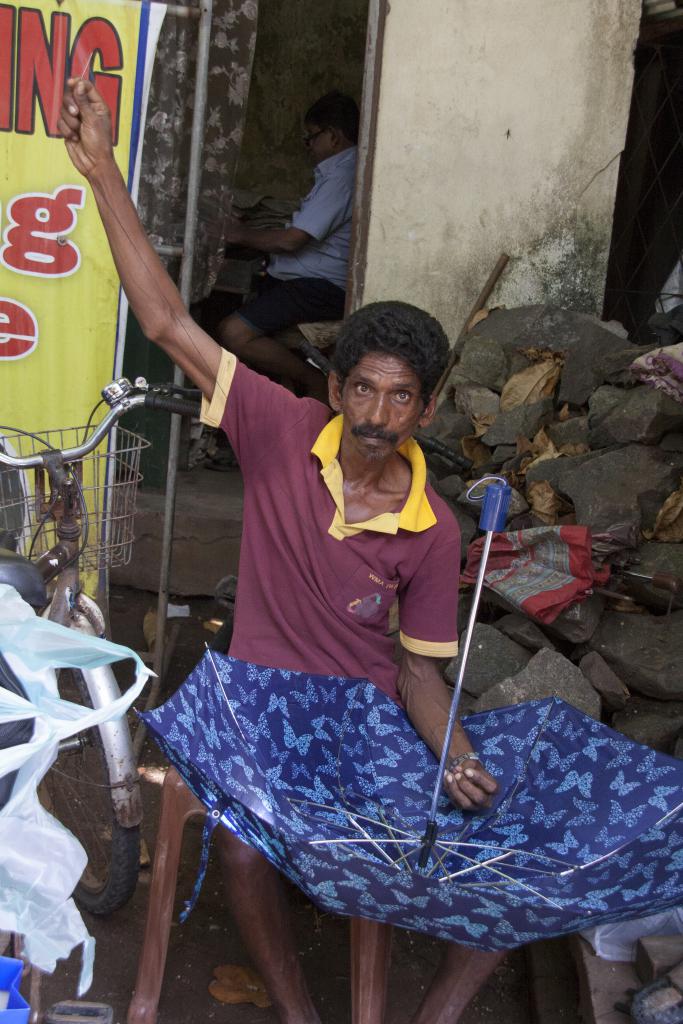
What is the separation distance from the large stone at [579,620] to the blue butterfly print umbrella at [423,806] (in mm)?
1126

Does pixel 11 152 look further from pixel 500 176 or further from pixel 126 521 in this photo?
pixel 500 176

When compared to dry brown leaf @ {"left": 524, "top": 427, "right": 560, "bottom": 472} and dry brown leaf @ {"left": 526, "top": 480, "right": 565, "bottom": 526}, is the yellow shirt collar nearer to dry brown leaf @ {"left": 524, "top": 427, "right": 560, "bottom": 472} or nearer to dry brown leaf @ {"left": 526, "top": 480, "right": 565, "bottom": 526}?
dry brown leaf @ {"left": 526, "top": 480, "right": 565, "bottom": 526}

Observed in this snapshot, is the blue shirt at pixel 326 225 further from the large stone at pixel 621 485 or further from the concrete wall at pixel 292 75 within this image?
the concrete wall at pixel 292 75

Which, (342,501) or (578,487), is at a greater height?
(342,501)

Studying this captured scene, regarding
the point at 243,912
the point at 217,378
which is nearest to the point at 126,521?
the point at 217,378

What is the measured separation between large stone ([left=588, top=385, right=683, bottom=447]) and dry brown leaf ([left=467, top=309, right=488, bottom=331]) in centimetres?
83

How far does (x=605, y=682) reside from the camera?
11.6ft

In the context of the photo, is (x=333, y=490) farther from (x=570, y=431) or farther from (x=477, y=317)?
(x=477, y=317)

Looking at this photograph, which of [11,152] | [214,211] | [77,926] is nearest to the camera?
[77,926]

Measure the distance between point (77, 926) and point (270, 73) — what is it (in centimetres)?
745

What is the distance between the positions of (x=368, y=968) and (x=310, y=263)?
3.86m

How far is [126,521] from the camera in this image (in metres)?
3.14

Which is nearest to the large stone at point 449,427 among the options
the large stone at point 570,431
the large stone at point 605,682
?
the large stone at point 570,431

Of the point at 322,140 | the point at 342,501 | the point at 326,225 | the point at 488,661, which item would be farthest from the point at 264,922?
the point at 322,140
